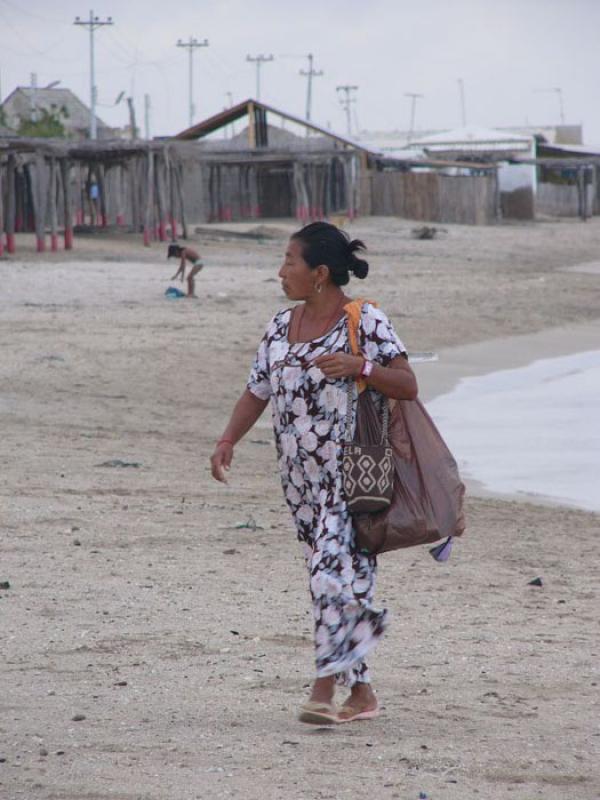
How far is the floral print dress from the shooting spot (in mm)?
4145

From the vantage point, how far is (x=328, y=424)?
418 cm

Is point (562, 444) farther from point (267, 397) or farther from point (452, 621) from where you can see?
point (267, 397)

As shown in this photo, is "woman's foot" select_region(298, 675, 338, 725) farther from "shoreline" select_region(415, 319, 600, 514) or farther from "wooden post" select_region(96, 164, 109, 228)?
"wooden post" select_region(96, 164, 109, 228)

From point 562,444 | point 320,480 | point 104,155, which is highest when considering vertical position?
point 104,155

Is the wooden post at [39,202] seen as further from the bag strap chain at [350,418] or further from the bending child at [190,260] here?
the bag strap chain at [350,418]

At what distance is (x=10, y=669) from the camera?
4.72 metres

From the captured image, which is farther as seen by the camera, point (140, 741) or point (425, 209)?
point (425, 209)

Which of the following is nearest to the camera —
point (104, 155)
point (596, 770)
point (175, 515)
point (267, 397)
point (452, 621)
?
point (596, 770)

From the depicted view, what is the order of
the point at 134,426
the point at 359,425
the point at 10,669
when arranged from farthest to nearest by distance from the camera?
the point at 134,426, the point at 10,669, the point at 359,425

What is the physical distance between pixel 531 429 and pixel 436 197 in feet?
120

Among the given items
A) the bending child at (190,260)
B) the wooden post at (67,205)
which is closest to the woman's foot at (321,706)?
the bending child at (190,260)

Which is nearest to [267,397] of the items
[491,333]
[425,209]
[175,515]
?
[175,515]

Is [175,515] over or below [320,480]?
below

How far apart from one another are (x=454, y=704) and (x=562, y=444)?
660cm
